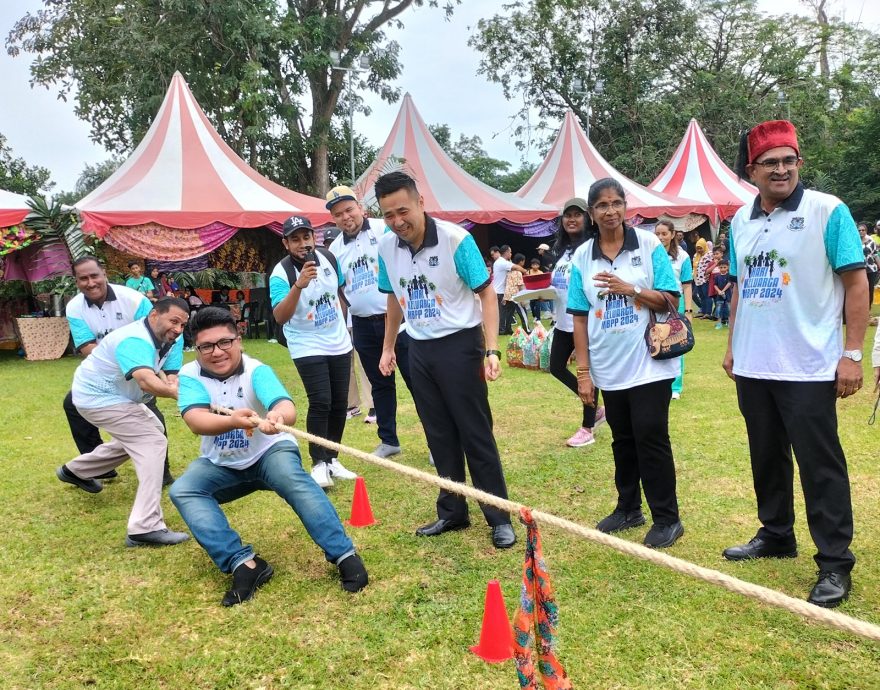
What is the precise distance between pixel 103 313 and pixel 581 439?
12.6 ft

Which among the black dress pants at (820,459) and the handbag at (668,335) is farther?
the handbag at (668,335)

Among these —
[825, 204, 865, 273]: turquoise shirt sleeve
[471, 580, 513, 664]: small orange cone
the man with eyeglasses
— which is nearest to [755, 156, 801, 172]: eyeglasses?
the man with eyeglasses

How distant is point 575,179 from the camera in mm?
17812

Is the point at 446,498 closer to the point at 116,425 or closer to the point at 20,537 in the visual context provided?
the point at 116,425

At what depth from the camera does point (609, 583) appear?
3.09 meters

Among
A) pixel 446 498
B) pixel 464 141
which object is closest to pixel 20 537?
pixel 446 498

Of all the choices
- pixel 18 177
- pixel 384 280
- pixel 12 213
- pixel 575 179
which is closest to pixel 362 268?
pixel 384 280

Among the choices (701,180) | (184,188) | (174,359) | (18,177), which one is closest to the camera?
(174,359)

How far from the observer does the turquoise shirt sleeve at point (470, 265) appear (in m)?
3.42

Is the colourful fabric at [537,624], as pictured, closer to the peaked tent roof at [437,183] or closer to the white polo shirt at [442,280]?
the white polo shirt at [442,280]

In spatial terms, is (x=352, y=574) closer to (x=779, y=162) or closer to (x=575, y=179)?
(x=779, y=162)

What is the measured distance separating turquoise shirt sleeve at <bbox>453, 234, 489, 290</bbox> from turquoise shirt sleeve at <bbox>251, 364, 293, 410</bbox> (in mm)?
1106

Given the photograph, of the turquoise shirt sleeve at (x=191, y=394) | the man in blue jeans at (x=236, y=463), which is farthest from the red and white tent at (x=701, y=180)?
the turquoise shirt sleeve at (x=191, y=394)

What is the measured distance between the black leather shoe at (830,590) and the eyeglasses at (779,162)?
5.65ft
